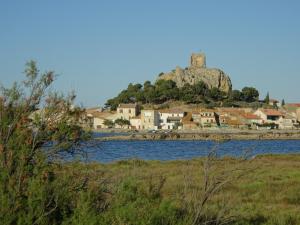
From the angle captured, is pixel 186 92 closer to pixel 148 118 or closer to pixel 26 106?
pixel 148 118

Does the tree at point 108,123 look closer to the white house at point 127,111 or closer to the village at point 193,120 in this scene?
the village at point 193,120

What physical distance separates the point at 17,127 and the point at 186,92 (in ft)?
469

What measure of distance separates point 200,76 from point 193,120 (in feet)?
200

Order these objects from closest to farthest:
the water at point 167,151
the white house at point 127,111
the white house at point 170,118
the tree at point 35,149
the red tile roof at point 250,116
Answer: the tree at point 35,149 < the water at point 167,151 < the white house at point 170,118 < the red tile roof at point 250,116 < the white house at point 127,111

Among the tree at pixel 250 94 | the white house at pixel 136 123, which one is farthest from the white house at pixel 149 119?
the tree at pixel 250 94

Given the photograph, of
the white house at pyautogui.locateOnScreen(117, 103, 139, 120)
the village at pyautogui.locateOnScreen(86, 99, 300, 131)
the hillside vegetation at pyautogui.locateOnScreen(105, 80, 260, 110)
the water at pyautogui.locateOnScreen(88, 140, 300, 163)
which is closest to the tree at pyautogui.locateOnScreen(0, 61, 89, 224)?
the water at pyautogui.locateOnScreen(88, 140, 300, 163)

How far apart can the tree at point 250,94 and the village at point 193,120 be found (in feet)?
77.1

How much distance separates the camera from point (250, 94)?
159125 mm

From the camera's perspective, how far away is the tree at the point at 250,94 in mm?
159125

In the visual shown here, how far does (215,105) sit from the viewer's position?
14650cm

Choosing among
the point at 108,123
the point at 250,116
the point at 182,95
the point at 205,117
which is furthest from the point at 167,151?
the point at 182,95

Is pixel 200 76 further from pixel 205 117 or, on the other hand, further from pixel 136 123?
pixel 205 117

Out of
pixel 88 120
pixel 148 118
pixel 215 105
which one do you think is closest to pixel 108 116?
pixel 148 118

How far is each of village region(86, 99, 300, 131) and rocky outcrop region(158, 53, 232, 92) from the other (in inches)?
1814
